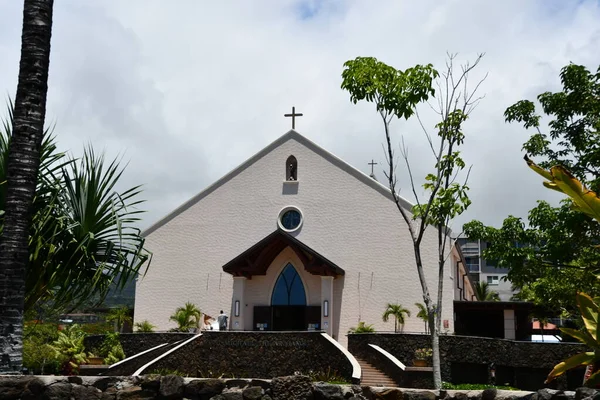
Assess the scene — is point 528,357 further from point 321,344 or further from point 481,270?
point 481,270

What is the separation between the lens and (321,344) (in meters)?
23.1

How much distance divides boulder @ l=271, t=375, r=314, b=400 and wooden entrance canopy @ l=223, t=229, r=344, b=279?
74.1ft

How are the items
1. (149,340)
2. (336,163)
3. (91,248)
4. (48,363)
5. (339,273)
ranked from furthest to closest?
(336,163) < (339,273) < (149,340) < (48,363) < (91,248)

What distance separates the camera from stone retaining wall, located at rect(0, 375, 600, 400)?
7766 millimetres

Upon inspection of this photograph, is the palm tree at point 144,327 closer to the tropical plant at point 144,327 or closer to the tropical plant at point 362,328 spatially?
the tropical plant at point 144,327

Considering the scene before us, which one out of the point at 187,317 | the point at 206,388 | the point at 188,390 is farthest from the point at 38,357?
the point at 206,388

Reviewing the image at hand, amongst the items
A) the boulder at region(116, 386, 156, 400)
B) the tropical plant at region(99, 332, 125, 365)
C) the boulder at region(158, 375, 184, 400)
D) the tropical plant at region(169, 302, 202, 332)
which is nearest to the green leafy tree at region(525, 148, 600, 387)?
the boulder at region(158, 375, 184, 400)

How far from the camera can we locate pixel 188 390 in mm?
8117

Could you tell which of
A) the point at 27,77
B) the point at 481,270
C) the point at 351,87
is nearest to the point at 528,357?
the point at 351,87

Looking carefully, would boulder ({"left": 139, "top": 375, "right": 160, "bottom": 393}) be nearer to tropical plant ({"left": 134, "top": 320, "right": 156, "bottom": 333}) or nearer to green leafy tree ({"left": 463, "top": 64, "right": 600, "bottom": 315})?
green leafy tree ({"left": 463, "top": 64, "right": 600, "bottom": 315})

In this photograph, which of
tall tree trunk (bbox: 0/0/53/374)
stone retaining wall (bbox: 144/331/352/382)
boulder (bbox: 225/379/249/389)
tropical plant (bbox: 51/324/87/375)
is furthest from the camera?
stone retaining wall (bbox: 144/331/352/382)

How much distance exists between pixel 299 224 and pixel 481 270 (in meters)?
72.5

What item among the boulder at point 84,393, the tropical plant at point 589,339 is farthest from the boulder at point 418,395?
the boulder at point 84,393

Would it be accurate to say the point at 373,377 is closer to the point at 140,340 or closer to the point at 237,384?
the point at 140,340
